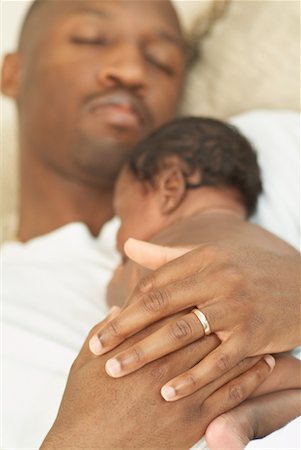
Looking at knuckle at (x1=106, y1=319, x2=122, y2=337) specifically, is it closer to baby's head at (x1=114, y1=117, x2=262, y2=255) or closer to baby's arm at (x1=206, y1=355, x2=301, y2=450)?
baby's arm at (x1=206, y1=355, x2=301, y2=450)

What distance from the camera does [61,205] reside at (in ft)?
5.91

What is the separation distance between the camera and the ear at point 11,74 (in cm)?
200

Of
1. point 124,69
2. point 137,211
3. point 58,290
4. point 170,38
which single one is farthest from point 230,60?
point 58,290

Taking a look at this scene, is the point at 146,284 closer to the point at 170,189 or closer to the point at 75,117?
the point at 170,189

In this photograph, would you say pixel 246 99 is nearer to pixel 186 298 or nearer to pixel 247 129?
pixel 247 129

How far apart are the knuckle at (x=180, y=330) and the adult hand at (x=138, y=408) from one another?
48 millimetres

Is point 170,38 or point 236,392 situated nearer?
point 236,392

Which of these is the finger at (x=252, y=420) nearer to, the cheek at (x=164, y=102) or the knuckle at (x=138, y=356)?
the knuckle at (x=138, y=356)

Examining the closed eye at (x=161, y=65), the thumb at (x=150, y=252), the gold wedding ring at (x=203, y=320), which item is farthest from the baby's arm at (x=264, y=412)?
the closed eye at (x=161, y=65)

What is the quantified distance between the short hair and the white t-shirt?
0.23 feet

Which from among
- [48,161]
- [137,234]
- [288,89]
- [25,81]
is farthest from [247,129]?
[25,81]

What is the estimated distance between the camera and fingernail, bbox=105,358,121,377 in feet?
2.67

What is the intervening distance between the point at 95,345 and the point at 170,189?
513mm

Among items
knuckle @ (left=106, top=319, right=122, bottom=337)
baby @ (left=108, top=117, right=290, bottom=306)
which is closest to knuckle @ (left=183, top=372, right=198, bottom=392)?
knuckle @ (left=106, top=319, right=122, bottom=337)
